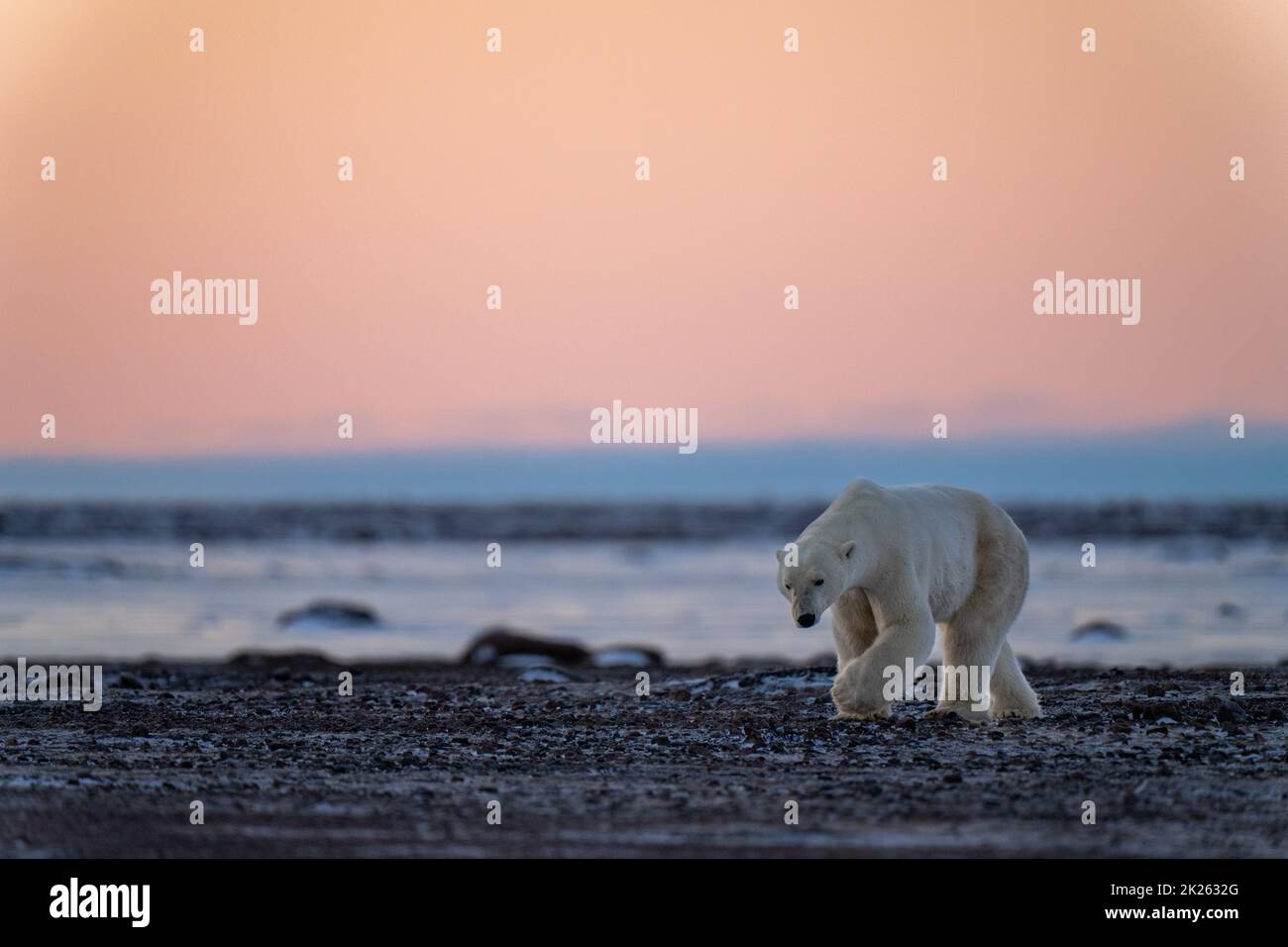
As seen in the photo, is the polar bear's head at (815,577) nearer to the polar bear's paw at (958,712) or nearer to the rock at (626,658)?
the polar bear's paw at (958,712)

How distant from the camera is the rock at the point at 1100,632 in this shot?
1708 cm

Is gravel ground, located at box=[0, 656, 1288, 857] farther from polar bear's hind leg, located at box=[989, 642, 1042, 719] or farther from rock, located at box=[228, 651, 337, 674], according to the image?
rock, located at box=[228, 651, 337, 674]

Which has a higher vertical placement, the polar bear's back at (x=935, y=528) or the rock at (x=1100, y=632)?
the polar bear's back at (x=935, y=528)

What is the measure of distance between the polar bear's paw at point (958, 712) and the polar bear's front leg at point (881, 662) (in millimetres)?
469

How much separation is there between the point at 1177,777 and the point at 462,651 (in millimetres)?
10466

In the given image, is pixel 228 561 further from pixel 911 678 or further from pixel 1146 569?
pixel 911 678

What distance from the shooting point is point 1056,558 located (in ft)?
99.5

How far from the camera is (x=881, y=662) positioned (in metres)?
8.83

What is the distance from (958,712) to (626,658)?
5.90m

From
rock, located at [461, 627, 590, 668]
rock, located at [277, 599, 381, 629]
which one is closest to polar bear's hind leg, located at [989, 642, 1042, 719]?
rock, located at [461, 627, 590, 668]

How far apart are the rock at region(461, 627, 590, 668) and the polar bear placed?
6.12m

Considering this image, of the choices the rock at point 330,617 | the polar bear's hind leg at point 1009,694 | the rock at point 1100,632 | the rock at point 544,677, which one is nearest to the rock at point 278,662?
the rock at point 544,677

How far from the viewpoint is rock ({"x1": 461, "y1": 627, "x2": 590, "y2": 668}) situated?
50.2 ft
